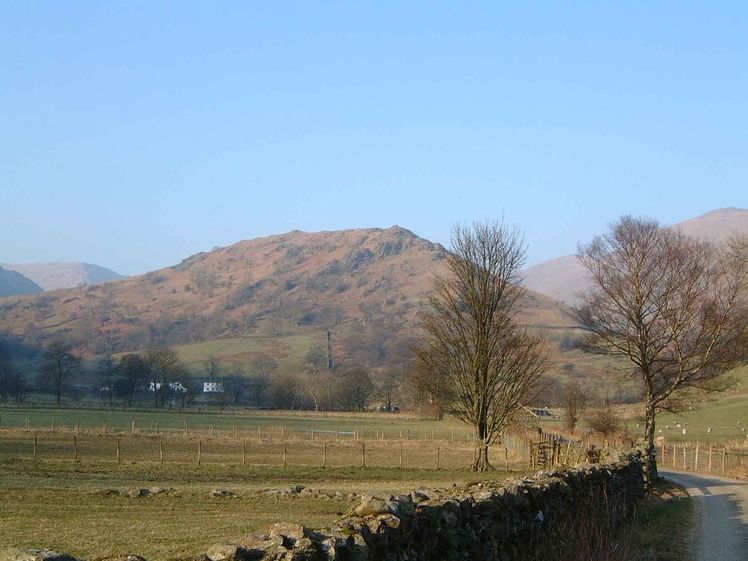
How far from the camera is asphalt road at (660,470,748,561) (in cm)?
1683

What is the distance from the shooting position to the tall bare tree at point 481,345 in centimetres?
4650

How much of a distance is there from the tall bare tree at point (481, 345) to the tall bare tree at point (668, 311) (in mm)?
4883

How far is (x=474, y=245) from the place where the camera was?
47875mm

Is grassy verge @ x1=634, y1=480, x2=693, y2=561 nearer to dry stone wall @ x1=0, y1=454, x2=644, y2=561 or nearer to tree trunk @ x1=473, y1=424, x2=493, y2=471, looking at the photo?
dry stone wall @ x1=0, y1=454, x2=644, y2=561

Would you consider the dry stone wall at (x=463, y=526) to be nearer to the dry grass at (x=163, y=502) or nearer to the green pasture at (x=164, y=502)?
the green pasture at (x=164, y=502)

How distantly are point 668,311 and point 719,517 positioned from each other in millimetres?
21220

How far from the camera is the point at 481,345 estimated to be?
152ft

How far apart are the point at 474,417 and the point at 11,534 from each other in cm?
3186

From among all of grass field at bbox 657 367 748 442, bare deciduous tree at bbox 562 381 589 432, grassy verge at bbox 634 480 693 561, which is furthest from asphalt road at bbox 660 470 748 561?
bare deciduous tree at bbox 562 381 589 432

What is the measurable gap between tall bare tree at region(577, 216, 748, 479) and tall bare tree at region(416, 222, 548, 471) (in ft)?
16.0

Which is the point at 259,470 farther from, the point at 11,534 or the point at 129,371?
the point at 129,371

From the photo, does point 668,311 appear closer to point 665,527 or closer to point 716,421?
point 665,527

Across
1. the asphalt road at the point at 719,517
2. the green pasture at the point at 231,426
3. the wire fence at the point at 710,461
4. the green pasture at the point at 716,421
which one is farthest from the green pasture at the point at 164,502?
the green pasture at the point at 716,421

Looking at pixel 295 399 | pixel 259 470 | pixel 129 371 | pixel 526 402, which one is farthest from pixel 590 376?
pixel 259 470
